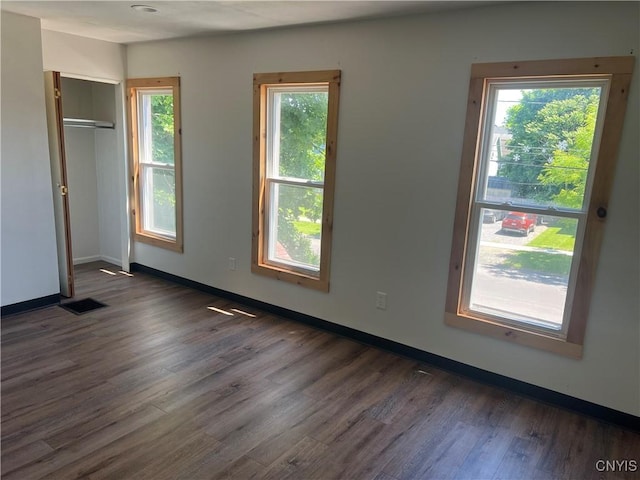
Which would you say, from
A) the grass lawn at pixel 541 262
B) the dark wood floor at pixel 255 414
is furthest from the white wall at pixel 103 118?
the grass lawn at pixel 541 262

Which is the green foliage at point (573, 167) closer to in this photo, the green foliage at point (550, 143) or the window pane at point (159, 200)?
the green foliage at point (550, 143)

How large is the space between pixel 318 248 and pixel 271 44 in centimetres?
177

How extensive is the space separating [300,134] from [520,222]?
191 centimetres

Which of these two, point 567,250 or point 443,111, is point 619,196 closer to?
point 567,250

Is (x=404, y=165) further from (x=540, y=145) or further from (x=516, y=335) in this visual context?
(x=516, y=335)

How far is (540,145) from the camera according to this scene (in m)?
2.77

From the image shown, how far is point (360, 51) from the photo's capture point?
331 centimetres

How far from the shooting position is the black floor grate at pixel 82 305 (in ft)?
13.3

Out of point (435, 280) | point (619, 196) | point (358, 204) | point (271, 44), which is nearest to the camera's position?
point (619, 196)

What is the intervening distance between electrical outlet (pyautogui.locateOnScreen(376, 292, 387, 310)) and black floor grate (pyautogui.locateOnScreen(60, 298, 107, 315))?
8.48ft

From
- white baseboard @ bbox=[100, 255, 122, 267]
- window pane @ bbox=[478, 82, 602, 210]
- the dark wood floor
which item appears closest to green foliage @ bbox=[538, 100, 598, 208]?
window pane @ bbox=[478, 82, 602, 210]

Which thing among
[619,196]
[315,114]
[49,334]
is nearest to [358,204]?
[315,114]
